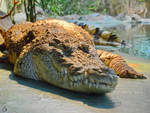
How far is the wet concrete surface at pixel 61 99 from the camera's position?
5.35ft

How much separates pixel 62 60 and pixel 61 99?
1.25 feet

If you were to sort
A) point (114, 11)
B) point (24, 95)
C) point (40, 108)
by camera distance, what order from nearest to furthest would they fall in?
point (40, 108) < point (24, 95) < point (114, 11)

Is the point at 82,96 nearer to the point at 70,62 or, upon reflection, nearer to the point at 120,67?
the point at 70,62

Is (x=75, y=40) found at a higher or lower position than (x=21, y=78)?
higher

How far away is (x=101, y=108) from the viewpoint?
1.72m

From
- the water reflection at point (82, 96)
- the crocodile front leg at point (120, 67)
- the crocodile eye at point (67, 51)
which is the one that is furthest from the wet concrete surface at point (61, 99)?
the crocodile front leg at point (120, 67)

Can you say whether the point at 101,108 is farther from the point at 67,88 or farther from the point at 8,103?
the point at 8,103

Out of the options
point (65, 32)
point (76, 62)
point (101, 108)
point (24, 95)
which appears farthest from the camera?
point (65, 32)

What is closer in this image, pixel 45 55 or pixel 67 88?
pixel 67 88

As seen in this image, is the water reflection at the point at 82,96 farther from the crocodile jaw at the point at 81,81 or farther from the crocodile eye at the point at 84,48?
the crocodile eye at the point at 84,48

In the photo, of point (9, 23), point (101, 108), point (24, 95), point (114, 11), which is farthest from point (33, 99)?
point (114, 11)

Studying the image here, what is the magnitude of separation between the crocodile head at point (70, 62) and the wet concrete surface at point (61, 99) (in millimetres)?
94

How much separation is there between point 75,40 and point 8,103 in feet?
3.19

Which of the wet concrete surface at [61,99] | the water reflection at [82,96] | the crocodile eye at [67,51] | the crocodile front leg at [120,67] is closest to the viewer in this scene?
the wet concrete surface at [61,99]
